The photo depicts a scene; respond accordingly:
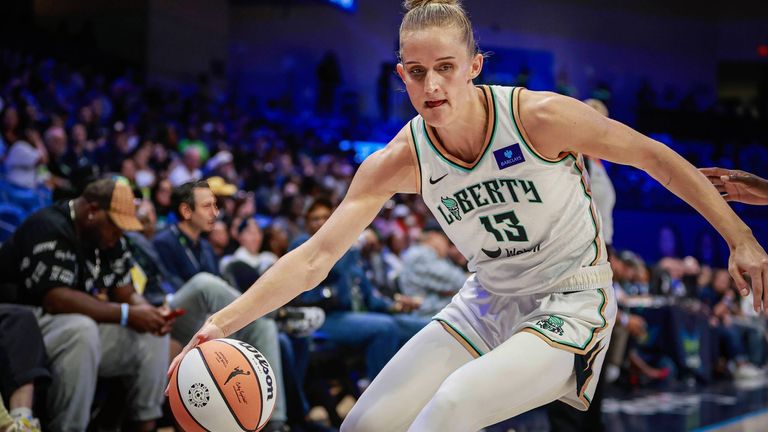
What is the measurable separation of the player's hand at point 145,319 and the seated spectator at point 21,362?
0.49 meters

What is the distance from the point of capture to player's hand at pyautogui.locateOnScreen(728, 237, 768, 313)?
244cm

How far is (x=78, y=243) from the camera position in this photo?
178 inches

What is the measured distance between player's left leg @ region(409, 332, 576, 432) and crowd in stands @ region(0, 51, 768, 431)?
7.15 feet

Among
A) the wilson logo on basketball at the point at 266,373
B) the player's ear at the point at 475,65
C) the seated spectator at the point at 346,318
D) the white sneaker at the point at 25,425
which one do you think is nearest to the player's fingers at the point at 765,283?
the player's ear at the point at 475,65

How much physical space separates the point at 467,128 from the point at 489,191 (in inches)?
9.2

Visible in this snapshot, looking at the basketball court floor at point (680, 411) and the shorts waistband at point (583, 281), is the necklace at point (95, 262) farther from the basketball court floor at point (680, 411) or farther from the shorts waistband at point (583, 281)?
the basketball court floor at point (680, 411)

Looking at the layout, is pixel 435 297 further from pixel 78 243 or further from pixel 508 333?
pixel 508 333

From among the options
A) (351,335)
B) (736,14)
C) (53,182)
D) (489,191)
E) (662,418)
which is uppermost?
(736,14)

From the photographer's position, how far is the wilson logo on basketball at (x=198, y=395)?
2.80 m

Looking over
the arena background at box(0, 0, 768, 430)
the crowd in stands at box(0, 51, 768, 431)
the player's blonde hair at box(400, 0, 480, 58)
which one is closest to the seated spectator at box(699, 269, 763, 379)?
the crowd in stands at box(0, 51, 768, 431)

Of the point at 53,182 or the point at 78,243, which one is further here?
the point at 53,182

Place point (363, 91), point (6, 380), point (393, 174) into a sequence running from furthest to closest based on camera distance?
point (363, 91) → point (6, 380) → point (393, 174)

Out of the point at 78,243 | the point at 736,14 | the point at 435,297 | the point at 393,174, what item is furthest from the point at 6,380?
the point at 736,14

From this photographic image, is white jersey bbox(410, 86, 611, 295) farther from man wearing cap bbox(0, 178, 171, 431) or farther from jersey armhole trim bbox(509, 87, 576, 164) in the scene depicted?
man wearing cap bbox(0, 178, 171, 431)
